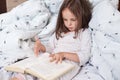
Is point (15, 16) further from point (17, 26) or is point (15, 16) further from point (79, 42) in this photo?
point (79, 42)

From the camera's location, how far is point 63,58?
112 cm

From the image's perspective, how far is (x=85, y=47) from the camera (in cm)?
118

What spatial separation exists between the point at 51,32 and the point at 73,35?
0.52ft

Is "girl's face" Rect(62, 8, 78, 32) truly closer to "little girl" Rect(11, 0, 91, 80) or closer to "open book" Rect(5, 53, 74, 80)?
"little girl" Rect(11, 0, 91, 80)

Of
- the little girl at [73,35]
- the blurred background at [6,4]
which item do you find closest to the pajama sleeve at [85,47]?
the little girl at [73,35]

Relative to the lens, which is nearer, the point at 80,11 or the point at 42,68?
the point at 42,68

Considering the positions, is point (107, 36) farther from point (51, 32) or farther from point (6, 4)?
point (6, 4)

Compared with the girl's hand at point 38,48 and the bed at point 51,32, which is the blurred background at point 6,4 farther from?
the girl's hand at point 38,48

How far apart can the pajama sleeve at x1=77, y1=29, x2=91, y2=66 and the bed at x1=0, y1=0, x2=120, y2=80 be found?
22 millimetres

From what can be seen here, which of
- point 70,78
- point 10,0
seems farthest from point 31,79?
point 10,0

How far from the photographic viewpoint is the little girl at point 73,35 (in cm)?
115

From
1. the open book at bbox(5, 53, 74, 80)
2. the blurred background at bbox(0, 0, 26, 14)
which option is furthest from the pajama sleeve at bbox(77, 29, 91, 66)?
the blurred background at bbox(0, 0, 26, 14)

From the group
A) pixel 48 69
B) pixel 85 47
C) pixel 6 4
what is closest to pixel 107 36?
pixel 85 47

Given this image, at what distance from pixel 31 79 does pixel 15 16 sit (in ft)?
1.77
